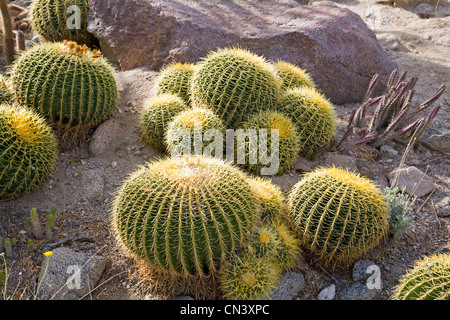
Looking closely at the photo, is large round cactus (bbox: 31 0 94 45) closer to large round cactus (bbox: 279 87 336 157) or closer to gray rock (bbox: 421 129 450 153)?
large round cactus (bbox: 279 87 336 157)

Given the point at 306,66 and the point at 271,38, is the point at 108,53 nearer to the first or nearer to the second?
the point at 271,38

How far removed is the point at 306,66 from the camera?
551cm

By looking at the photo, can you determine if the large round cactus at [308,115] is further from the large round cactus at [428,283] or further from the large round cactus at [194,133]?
the large round cactus at [428,283]

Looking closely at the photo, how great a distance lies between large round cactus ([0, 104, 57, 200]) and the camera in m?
3.41

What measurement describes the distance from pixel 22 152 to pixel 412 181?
10.9ft

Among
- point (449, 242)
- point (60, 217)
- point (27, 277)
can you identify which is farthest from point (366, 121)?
point (27, 277)

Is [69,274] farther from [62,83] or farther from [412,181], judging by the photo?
[412,181]

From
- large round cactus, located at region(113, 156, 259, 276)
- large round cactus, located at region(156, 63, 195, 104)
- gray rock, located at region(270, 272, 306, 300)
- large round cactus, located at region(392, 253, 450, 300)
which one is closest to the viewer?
large round cactus, located at region(392, 253, 450, 300)

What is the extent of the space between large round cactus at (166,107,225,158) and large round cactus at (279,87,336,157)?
28.2 inches

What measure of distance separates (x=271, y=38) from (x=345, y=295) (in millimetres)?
3251

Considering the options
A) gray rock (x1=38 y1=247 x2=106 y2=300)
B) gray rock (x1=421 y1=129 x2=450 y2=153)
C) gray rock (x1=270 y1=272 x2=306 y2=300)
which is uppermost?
gray rock (x1=421 y1=129 x2=450 y2=153)

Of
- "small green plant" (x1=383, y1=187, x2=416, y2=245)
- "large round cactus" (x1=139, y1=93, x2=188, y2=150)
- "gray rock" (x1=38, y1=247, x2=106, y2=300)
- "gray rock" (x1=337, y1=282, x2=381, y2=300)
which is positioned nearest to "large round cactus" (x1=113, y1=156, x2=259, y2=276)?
"gray rock" (x1=38, y1=247, x2=106, y2=300)

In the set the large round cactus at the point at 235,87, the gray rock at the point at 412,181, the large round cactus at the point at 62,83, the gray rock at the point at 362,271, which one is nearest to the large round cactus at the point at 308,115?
the large round cactus at the point at 235,87
